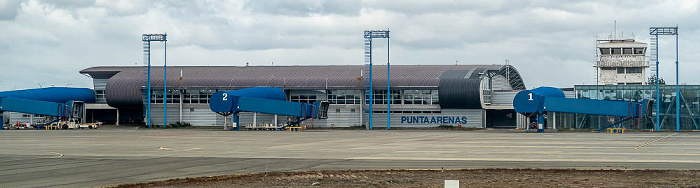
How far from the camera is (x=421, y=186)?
2791 cm

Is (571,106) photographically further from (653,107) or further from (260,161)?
(260,161)

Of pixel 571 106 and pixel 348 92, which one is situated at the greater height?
pixel 348 92

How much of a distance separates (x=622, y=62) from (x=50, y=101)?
91.8 m

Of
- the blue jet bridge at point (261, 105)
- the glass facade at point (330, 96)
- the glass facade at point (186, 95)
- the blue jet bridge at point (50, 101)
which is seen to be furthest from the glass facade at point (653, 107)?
the blue jet bridge at point (50, 101)

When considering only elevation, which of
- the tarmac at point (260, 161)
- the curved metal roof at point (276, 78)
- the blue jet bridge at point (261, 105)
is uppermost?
the curved metal roof at point (276, 78)

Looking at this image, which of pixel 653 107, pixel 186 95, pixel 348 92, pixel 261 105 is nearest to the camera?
pixel 653 107

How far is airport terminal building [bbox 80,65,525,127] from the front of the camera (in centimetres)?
11350

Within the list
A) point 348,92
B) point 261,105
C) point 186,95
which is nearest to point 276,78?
point 348,92

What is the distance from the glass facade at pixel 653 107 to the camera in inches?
4028

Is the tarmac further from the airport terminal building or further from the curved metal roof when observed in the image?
the curved metal roof

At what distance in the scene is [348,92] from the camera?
11856 centimetres

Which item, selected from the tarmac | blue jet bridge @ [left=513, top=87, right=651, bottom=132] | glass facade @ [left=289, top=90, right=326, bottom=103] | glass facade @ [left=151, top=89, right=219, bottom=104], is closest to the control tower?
blue jet bridge @ [left=513, top=87, right=651, bottom=132]

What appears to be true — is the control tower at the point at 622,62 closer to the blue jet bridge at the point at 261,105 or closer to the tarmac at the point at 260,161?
the blue jet bridge at the point at 261,105

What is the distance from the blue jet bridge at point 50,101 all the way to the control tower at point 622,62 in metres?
82.0
